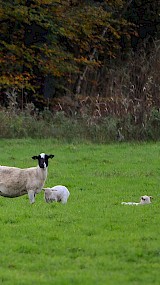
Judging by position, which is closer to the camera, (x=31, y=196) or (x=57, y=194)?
(x=57, y=194)

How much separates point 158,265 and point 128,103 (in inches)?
728

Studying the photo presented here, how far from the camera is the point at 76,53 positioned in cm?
4241

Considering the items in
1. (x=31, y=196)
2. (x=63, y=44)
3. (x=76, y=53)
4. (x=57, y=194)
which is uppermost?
(x=57, y=194)

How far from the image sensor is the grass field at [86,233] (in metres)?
9.93

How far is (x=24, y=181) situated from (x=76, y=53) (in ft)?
89.1

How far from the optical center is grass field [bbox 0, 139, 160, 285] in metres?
9.93

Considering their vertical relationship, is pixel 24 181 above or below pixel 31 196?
above

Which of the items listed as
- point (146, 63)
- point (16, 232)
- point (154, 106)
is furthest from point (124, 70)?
point (16, 232)

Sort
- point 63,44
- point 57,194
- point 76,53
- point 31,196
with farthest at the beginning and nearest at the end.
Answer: point 63,44 < point 76,53 < point 31,196 < point 57,194

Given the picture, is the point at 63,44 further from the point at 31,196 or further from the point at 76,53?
the point at 31,196

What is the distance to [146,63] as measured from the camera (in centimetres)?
3578

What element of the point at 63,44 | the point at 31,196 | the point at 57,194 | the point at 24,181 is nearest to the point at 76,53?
the point at 63,44

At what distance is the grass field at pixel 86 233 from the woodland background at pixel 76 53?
37.6 feet

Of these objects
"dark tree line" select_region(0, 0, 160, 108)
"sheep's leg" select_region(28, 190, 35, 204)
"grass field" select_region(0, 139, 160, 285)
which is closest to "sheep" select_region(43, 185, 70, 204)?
"grass field" select_region(0, 139, 160, 285)
